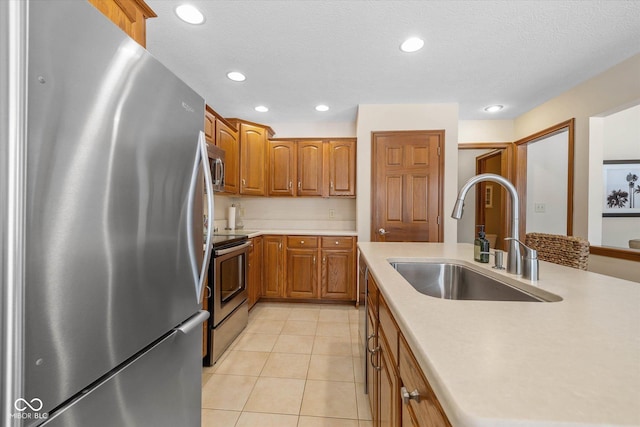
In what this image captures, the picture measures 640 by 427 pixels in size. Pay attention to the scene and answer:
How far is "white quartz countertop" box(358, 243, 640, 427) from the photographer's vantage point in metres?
0.36

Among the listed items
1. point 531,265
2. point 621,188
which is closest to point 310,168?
point 531,265

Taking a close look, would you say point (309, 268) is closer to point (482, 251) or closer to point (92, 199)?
point (482, 251)

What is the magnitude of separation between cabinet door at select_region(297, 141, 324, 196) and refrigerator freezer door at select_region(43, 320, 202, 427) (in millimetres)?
2702

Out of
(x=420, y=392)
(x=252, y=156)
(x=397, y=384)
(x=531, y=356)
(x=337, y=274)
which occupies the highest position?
(x=252, y=156)

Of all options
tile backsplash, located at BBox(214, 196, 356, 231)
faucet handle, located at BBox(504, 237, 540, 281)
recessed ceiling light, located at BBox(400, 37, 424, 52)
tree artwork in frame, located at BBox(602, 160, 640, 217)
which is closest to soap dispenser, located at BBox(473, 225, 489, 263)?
faucet handle, located at BBox(504, 237, 540, 281)

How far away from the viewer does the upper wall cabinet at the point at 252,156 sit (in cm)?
343

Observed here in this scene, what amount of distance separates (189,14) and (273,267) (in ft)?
8.47

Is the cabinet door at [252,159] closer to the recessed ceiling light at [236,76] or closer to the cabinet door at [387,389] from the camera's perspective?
the recessed ceiling light at [236,76]

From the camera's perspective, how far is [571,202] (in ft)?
9.12

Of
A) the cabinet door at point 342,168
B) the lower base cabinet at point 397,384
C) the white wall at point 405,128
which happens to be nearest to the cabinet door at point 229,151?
the cabinet door at point 342,168

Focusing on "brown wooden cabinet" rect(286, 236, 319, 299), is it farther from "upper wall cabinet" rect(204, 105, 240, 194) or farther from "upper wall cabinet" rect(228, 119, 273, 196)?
"upper wall cabinet" rect(204, 105, 240, 194)

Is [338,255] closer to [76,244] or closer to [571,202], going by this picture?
[571,202]

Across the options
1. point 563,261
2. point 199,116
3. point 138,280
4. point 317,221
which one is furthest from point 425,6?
point 317,221

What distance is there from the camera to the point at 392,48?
213cm
